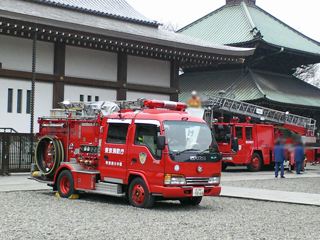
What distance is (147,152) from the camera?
1135 centimetres

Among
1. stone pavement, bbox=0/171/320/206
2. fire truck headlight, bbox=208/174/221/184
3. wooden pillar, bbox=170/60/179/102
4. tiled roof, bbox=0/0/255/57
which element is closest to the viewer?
fire truck headlight, bbox=208/174/221/184

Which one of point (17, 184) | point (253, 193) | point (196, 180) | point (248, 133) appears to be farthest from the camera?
point (248, 133)

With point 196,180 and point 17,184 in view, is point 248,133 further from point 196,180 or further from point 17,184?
point 196,180

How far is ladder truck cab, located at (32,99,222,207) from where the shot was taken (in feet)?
36.3

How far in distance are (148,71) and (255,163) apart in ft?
26.0

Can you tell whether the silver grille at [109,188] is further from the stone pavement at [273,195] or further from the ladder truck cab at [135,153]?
the stone pavement at [273,195]

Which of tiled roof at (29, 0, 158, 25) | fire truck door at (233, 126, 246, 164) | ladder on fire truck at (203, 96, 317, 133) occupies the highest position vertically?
tiled roof at (29, 0, 158, 25)

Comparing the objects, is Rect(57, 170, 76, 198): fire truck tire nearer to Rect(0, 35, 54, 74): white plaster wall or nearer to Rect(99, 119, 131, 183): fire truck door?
Rect(99, 119, 131, 183): fire truck door

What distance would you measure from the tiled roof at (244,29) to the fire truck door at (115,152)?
74.6 feet

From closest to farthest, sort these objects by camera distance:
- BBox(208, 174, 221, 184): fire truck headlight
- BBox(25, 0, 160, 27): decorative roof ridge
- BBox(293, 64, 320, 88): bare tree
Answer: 1. BBox(208, 174, 221, 184): fire truck headlight
2. BBox(25, 0, 160, 27): decorative roof ridge
3. BBox(293, 64, 320, 88): bare tree

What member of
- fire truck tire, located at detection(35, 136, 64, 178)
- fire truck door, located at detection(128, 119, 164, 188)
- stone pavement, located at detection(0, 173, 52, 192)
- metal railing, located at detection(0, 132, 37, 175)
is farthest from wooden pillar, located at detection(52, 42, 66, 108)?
fire truck door, located at detection(128, 119, 164, 188)

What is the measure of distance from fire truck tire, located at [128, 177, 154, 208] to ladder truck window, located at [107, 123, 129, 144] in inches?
44.3

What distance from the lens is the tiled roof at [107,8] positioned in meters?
27.2

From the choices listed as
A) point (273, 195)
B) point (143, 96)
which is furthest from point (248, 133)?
point (273, 195)
